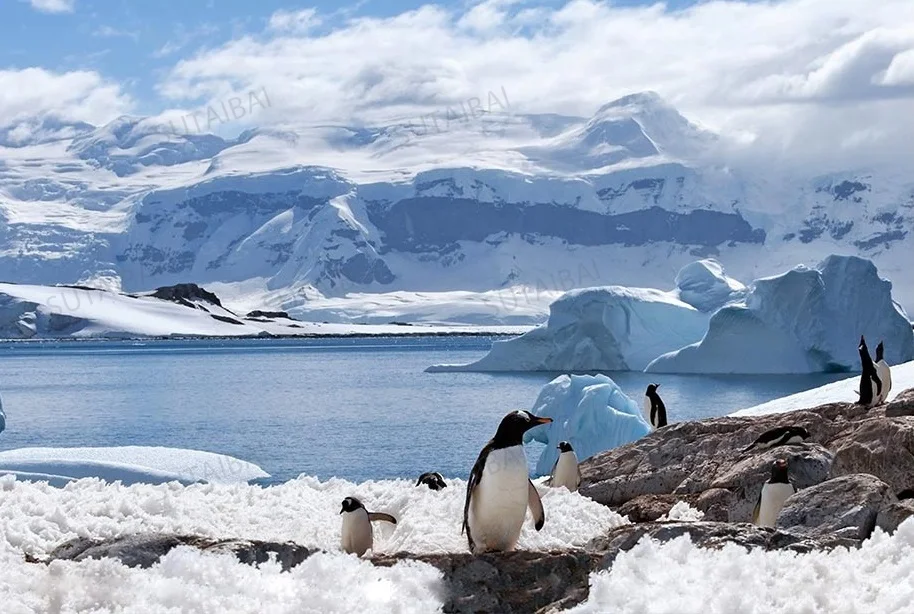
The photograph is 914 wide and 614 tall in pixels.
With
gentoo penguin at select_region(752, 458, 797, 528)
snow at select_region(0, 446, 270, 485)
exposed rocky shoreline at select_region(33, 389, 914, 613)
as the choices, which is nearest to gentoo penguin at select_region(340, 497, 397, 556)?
exposed rocky shoreline at select_region(33, 389, 914, 613)

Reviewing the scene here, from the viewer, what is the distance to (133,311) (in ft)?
452

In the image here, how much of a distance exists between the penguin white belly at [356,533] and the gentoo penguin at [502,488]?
158 cm

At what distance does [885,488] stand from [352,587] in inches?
112

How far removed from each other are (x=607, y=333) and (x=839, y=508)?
4951cm

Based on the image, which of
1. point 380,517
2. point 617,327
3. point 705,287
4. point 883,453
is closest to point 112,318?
point 705,287

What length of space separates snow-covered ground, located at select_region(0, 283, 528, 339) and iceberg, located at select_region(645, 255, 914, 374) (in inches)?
3627

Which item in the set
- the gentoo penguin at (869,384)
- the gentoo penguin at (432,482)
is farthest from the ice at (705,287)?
the gentoo penguin at (432,482)

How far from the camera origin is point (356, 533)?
8.90 m

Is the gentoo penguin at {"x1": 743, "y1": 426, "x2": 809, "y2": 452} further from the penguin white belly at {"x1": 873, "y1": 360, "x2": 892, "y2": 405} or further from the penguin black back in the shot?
the penguin black back

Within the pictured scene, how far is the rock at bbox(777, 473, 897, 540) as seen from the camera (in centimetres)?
646

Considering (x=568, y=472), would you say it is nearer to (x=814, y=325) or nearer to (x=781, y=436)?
(x=781, y=436)

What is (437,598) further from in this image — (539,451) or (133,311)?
(133,311)

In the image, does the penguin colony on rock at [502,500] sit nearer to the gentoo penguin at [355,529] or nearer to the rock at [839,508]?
the gentoo penguin at [355,529]

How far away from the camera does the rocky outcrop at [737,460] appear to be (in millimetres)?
9328
